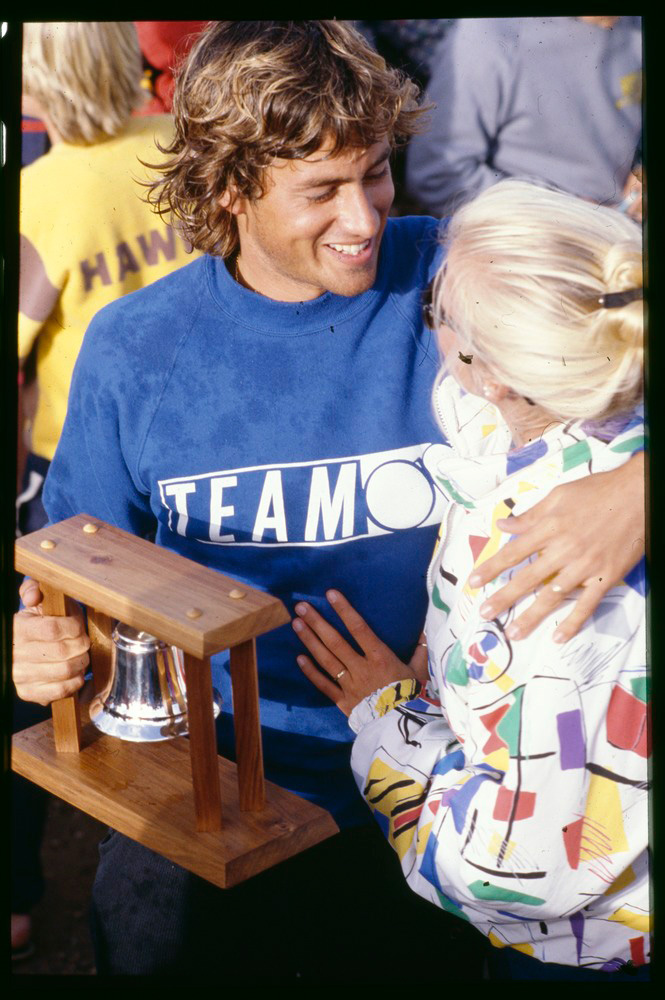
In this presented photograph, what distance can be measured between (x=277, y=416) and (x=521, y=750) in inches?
25.1

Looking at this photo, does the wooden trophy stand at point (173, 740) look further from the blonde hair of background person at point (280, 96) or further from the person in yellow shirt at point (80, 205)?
the blonde hair of background person at point (280, 96)

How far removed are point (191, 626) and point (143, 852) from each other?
58 centimetres

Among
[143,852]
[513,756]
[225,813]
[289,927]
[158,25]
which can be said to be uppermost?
[158,25]

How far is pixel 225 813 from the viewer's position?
161 cm

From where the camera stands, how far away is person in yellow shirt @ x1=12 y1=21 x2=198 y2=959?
1.80 m

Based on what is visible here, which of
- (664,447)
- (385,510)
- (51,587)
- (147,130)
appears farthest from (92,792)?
(147,130)

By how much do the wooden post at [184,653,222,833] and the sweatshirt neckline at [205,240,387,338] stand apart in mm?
556

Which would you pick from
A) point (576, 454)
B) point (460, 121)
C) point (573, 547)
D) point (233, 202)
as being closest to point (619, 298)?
point (576, 454)

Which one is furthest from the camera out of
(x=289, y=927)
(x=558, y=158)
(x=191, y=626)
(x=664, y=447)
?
(x=289, y=927)

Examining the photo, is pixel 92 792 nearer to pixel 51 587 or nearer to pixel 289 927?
pixel 51 587

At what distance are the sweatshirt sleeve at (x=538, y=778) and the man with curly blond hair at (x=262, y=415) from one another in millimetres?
323

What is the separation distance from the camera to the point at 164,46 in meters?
1.95

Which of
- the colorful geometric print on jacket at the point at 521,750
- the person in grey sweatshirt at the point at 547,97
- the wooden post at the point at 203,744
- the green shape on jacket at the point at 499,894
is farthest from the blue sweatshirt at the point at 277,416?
the green shape on jacket at the point at 499,894

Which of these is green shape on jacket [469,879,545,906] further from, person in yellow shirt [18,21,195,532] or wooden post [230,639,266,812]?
person in yellow shirt [18,21,195,532]
